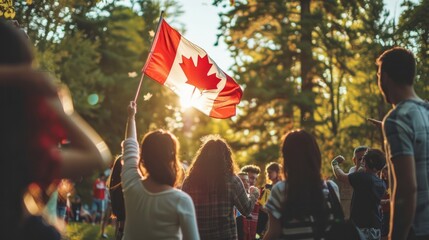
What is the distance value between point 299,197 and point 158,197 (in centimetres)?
102

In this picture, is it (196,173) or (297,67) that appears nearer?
(196,173)

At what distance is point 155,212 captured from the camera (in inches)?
194

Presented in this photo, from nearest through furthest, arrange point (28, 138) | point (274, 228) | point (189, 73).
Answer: point (28, 138) < point (274, 228) < point (189, 73)

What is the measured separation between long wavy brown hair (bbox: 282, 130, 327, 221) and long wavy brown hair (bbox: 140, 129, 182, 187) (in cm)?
83

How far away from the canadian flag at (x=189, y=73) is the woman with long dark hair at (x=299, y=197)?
17.9ft

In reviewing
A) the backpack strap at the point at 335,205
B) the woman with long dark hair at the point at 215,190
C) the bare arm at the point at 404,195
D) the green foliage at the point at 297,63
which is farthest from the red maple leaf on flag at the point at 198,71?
the green foliage at the point at 297,63

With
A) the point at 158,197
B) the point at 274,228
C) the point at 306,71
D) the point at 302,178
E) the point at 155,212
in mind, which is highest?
the point at 306,71

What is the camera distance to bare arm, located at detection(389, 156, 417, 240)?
4.32 m

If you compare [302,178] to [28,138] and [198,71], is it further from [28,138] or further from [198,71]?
[198,71]

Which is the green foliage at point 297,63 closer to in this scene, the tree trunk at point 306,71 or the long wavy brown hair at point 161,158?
the tree trunk at point 306,71

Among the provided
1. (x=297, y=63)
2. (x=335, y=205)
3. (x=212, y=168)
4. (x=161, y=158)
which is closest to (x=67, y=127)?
(x=161, y=158)

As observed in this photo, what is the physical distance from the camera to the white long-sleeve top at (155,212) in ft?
15.9

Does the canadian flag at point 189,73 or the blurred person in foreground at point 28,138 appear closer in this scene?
the blurred person in foreground at point 28,138

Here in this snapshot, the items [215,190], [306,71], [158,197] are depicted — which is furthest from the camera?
[306,71]
